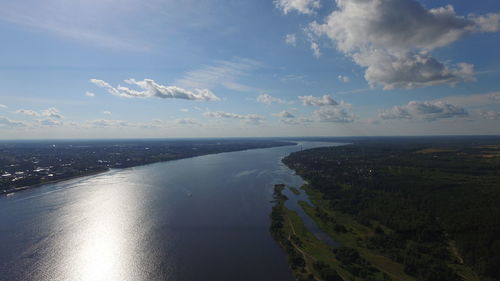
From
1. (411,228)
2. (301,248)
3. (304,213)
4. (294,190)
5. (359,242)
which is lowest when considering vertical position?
(359,242)

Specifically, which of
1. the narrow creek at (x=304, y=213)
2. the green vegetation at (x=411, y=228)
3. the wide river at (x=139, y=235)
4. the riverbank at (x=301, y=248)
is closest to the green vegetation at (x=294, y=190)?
the narrow creek at (x=304, y=213)

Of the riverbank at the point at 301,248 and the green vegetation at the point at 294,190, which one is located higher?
the green vegetation at the point at 294,190

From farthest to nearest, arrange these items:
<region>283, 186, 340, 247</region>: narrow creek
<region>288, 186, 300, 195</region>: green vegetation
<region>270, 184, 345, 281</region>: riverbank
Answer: <region>288, 186, 300, 195</region>: green vegetation → <region>283, 186, 340, 247</region>: narrow creek → <region>270, 184, 345, 281</region>: riverbank

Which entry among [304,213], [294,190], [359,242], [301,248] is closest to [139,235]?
[301,248]

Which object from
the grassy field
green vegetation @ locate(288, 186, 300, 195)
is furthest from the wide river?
the grassy field

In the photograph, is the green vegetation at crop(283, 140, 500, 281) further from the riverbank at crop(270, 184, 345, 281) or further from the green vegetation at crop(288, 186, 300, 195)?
the green vegetation at crop(288, 186, 300, 195)

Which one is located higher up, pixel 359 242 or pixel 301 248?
pixel 301 248

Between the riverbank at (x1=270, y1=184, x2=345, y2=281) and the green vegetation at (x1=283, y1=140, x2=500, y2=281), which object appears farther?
the green vegetation at (x1=283, y1=140, x2=500, y2=281)

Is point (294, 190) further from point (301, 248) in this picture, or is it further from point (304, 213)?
point (301, 248)

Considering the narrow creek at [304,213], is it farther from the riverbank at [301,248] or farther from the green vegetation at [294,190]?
the riverbank at [301,248]
